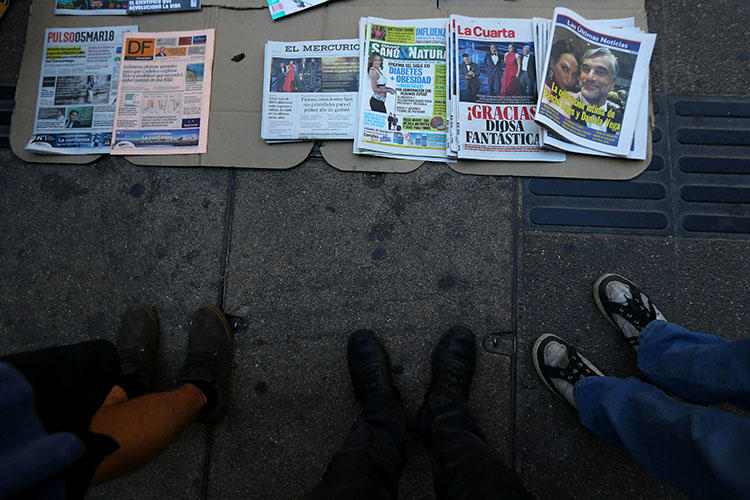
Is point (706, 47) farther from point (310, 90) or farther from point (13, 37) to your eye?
point (13, 37)

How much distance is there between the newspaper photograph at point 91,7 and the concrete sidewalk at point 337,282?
53 cm

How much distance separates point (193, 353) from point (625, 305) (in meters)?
1.28

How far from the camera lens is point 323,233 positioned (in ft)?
4.48

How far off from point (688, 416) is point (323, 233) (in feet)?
3.32

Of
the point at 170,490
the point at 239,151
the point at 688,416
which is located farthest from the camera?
the point at 239,151

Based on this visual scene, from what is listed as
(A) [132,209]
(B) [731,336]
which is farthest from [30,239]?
(B) [731,336]

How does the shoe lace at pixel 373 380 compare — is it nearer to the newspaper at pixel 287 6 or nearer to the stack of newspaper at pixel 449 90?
the stack of newspaper at pixel 449 90

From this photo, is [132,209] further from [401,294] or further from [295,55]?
[401,294]

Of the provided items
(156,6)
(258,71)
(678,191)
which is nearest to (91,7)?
(156,6)

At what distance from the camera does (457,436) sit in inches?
40.8

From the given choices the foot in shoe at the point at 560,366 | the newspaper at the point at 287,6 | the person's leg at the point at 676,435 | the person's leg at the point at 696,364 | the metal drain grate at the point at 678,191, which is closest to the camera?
the person's leg at the point at 676,435

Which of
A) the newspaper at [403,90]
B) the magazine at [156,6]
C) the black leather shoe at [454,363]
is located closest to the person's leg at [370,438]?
the black leather shoe at [454,363]

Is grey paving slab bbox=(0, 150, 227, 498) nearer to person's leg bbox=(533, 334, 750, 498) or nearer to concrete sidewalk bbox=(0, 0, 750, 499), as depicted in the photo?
concrete sidewalk bbox=(0, 0, 750, 499)

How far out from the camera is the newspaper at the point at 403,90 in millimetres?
1360
